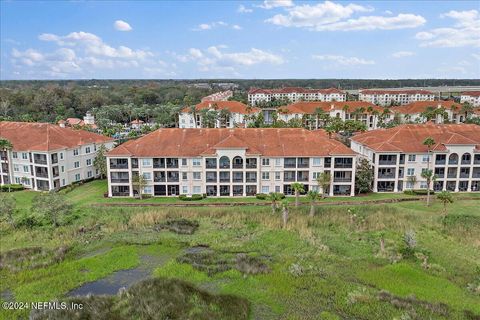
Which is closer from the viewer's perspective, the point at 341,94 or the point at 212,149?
the point at 212,149

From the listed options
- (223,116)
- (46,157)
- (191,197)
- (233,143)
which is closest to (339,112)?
(223,116)

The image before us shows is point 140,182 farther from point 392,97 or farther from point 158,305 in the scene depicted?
point 392,97

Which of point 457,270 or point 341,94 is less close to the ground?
point 341,94

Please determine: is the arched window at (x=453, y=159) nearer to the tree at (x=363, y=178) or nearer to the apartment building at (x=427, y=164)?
the apartment building at (x=427, y=164)

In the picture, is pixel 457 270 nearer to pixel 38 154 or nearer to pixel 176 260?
pixel 176 260

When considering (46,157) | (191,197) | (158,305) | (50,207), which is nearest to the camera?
(158,305)

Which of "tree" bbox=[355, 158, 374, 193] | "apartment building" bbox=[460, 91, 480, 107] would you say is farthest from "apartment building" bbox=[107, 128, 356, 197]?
"apartment building" bbox=[460, 91, 480, 107]

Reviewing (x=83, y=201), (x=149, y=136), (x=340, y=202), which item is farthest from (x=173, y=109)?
(x=340, y=202)
